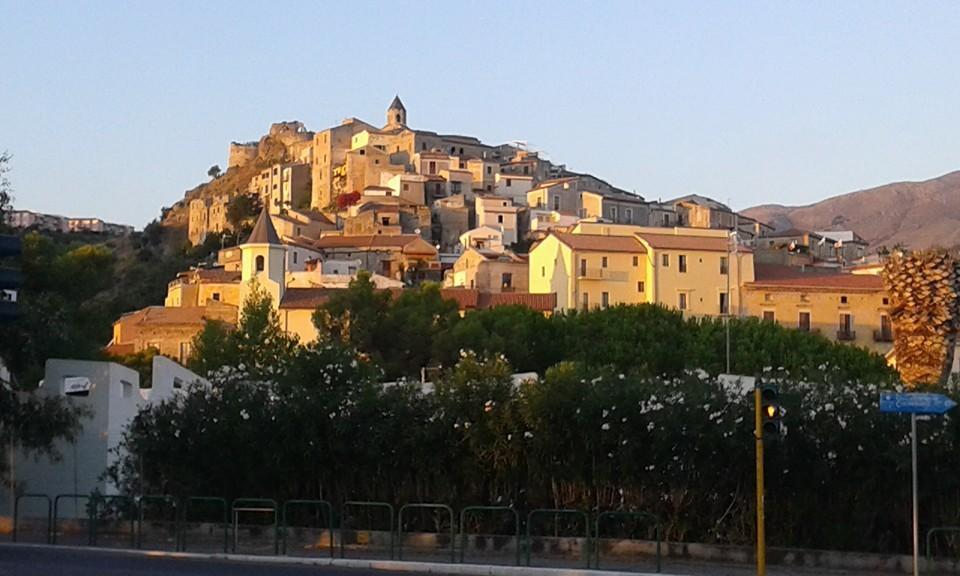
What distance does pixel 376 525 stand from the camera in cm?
2814

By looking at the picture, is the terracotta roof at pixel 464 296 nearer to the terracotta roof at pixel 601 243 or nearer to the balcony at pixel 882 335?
the terracotta roof at pixel 601 243

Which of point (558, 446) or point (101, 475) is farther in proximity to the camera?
point (101, 475)

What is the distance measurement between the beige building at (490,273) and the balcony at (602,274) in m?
12.3

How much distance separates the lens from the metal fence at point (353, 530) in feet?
82.7

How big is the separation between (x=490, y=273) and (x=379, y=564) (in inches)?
3584

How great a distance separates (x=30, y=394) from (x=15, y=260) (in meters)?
9.02

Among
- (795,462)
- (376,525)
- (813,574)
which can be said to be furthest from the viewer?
(376,525)

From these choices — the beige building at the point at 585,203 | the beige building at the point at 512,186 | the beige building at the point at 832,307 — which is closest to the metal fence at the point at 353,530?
the beige building at the point at 832,307

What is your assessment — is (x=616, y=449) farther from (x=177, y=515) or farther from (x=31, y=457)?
(x=31, y=457)

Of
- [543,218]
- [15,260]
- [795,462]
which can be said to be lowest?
[795,462]

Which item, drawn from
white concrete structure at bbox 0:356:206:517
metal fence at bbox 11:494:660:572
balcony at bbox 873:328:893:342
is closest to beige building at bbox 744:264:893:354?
balcony at bbox 873:328:893:342

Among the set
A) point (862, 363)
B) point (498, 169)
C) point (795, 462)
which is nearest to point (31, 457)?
point (795, 462)

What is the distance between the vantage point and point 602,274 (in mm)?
102188

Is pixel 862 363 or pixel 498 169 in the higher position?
pixel 498 169
